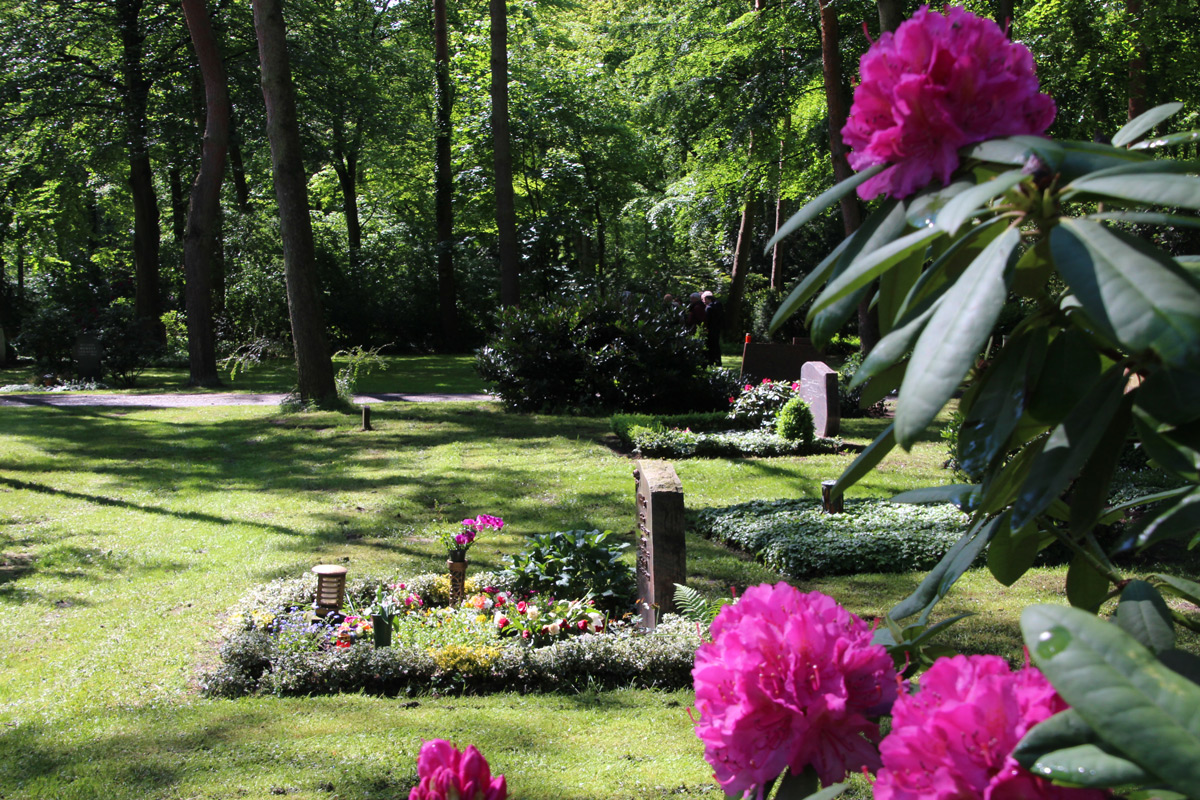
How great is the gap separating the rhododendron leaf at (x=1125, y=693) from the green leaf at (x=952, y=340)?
0.20m

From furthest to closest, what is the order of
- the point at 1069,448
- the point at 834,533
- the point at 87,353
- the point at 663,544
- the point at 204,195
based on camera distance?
the point at 87,353
the point at 204,195
the point at 834,533
the point at 663,544
the point at 1069,448

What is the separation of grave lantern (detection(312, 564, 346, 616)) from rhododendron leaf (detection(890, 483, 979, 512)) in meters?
4.80

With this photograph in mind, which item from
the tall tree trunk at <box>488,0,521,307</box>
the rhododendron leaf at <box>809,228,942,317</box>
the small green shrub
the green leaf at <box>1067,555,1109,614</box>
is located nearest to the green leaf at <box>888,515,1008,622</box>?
the green leaf at <box>1067,555,1109,614</box>

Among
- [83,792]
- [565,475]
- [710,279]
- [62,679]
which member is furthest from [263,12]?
[710,279]

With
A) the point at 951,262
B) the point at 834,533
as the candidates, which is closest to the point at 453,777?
the point at 951,262

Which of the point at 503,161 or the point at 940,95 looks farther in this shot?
the point at 503,161

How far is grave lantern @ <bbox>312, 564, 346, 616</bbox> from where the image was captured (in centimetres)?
577

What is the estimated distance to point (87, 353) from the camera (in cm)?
1844

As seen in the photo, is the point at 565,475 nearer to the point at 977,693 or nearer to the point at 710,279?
the point at 977,693

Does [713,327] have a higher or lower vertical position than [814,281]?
higher

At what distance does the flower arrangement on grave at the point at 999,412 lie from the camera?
0.71 m

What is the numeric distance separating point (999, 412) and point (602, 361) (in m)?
13.3

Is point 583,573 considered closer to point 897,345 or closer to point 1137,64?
point 897,345

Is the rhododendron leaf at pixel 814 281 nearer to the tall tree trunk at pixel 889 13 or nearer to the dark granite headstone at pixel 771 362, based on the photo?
the tall tree trunk at pixel 889 13
